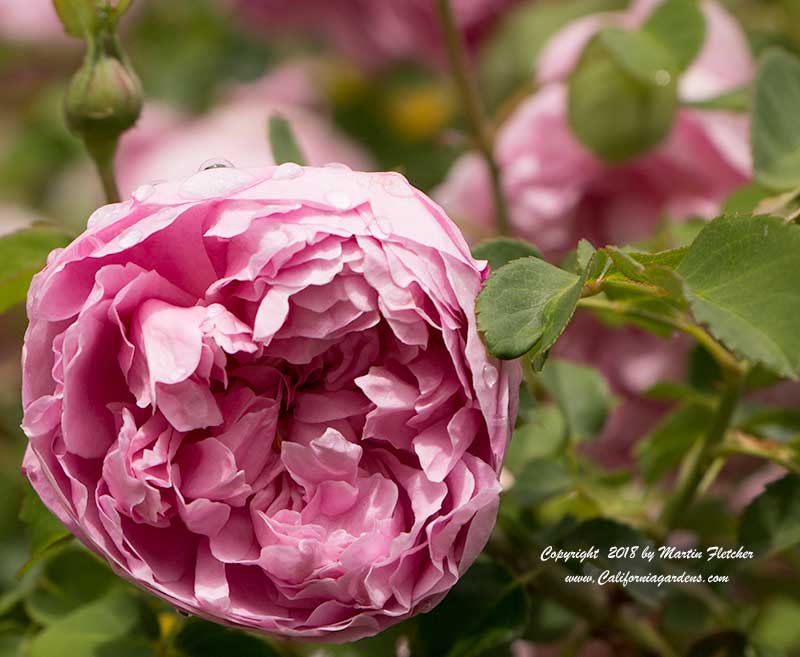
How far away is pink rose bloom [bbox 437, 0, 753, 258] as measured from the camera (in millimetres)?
721

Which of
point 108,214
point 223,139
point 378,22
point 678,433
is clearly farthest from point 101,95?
point 378,22

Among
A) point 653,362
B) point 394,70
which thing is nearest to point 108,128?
point 653,362

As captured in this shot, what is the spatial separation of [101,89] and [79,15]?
0.03 meters

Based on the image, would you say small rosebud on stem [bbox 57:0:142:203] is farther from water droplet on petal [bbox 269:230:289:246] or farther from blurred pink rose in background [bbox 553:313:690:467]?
blurred pink rose in background [bbox 553:313:690:467]

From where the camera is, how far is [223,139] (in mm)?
1009

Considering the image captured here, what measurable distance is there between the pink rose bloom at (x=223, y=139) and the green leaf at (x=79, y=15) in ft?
1.56

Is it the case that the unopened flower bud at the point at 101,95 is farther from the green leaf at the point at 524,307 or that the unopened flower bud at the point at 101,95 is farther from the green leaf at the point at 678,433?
the green leaf at the point at 678,433

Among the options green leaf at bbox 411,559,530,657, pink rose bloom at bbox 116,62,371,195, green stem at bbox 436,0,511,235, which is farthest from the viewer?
pink rose bloom at bbox 116,62,371,195

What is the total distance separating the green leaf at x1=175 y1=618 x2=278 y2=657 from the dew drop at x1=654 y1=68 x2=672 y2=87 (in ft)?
1.17

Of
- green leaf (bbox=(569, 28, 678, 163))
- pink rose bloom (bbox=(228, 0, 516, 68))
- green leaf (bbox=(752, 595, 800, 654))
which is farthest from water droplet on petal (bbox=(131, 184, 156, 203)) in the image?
pink rose bloom (bbox=(228, 0, 516, 68))

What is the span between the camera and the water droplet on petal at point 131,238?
1.21 feet

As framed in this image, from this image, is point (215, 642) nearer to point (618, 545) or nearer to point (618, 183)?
point (618, 545)

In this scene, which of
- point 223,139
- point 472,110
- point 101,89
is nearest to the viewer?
point 101,89

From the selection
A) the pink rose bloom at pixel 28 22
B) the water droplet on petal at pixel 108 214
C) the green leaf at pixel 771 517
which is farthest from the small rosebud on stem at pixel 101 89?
the pink rose bloom at pixel 28 22
